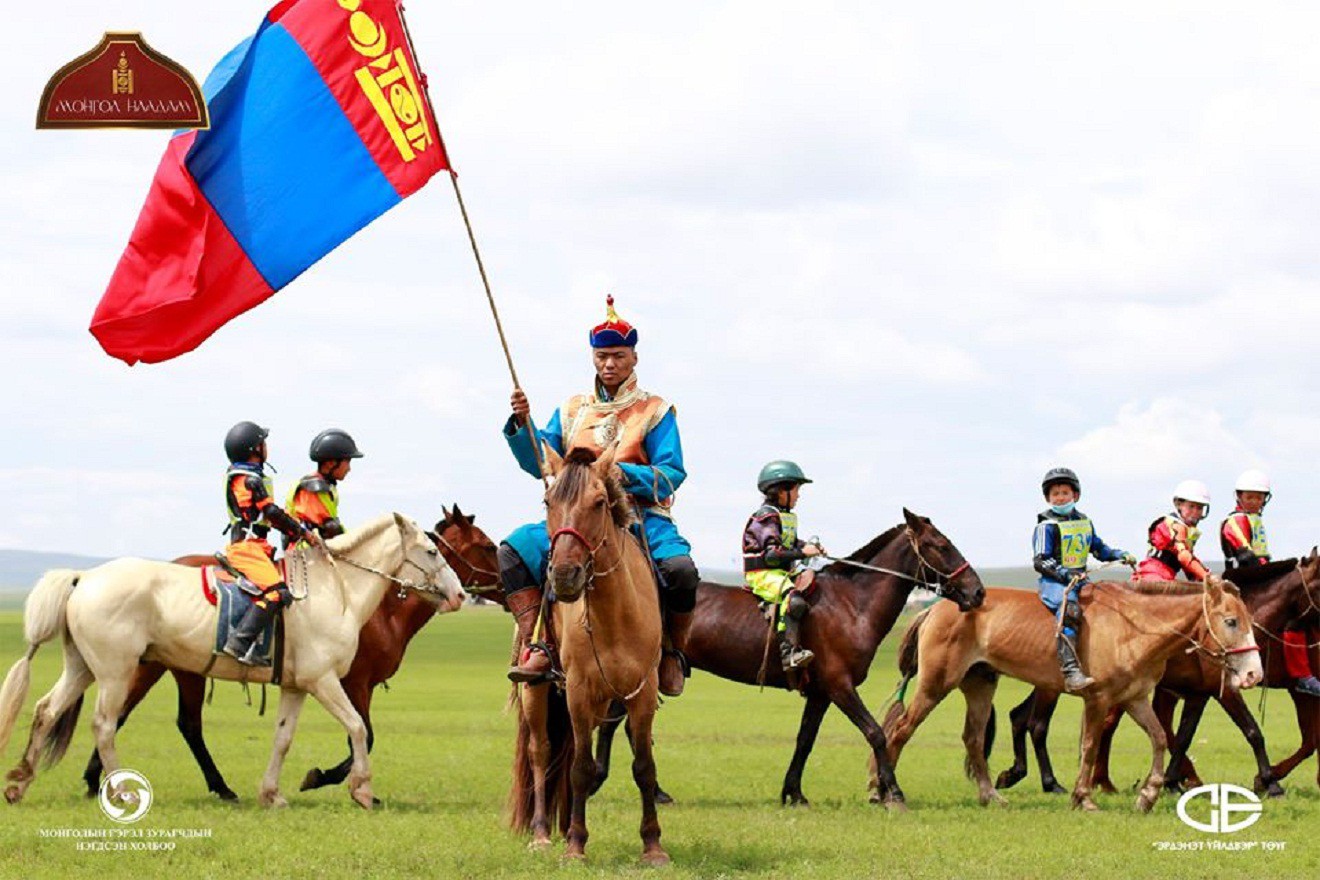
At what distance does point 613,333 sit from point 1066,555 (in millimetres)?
5951

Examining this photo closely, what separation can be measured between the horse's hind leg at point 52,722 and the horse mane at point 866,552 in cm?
704

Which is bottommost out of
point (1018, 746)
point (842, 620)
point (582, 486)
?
point (1018, 746)

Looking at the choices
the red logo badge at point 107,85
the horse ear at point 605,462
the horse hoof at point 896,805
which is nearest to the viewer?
the horse ear at point 605,462

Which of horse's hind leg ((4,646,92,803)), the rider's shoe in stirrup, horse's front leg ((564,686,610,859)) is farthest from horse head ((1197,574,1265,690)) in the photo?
horse's hind leg ((4,646,92,803))

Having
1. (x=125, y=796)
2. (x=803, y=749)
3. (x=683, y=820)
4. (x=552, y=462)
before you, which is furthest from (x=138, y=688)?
(x=552, y=462)

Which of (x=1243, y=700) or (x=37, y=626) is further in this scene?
(x=1243, y=700)

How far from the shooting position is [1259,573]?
17609mm

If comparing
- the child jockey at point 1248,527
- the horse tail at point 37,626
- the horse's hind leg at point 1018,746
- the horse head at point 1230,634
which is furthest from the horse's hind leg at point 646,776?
the child jockey at point 1248,527

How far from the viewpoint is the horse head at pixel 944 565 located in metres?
16.3

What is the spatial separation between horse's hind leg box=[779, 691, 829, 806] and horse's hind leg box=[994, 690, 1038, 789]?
1.94 metres

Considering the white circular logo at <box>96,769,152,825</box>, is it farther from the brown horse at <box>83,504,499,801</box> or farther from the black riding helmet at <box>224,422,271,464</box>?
the black riding helmet at <box>224,422,271,464</box>

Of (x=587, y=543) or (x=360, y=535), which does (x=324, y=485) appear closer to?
(x=360, y=535)

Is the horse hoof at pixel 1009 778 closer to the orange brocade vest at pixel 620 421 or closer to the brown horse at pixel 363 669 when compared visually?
the brown horse at pixel 363 669

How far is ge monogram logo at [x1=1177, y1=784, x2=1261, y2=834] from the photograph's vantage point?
14.0 metres
